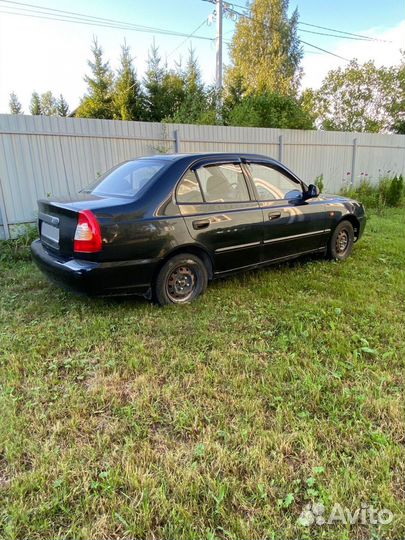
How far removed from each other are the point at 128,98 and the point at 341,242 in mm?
15142

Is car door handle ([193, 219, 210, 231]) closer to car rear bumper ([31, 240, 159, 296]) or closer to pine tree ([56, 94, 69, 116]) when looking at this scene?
car rear bumper ([31, 240, 159, 296])

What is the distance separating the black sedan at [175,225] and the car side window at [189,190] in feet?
0.04

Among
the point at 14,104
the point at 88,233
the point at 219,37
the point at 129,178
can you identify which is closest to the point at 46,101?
the point at 14,104

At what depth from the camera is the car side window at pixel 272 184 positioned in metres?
4.16

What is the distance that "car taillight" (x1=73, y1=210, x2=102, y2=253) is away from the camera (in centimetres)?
303

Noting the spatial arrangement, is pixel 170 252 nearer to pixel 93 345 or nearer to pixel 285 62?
pixel 93 345

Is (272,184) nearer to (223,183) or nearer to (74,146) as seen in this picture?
(223,183)

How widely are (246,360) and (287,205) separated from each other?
7.71 feet

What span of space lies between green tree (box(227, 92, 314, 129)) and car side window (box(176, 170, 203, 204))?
23.8ft

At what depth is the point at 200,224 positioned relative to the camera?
3.60 m

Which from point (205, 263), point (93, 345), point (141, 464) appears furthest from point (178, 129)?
point (141, 464)

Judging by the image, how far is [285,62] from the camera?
25.2 m

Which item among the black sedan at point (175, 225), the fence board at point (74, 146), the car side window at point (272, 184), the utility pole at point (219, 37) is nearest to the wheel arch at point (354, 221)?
the black sedan at point (175, 225)

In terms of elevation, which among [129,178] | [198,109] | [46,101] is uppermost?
[46,101]
